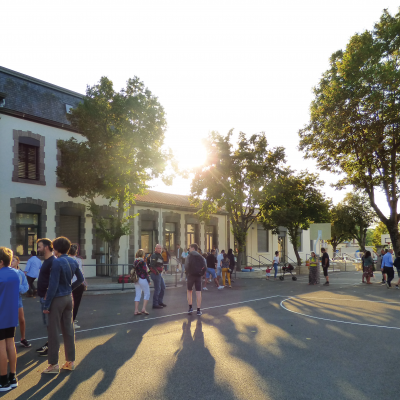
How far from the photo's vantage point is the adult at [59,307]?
210 inches

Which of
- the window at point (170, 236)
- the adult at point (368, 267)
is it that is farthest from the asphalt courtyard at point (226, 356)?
the window at point (170, 236)

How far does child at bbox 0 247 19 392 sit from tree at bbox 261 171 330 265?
21910 millimetres

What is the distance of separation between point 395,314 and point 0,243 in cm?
1600

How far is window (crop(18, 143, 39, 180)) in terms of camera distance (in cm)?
1908

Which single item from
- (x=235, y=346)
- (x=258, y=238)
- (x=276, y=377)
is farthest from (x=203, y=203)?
(x=276, y=377)

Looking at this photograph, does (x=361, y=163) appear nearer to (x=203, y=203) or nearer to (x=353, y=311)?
(x=203, y=203)

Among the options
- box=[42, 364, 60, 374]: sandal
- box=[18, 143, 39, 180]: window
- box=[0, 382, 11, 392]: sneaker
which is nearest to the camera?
box=[0, 382, 11, 392]: sneaker

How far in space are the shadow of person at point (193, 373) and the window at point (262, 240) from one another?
31.6 m

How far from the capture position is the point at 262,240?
3891 cm

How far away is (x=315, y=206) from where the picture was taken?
1266 inches

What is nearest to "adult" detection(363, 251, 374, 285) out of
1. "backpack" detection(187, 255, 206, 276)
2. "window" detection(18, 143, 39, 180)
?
"backpack" detection(187, 255, 206, 276)

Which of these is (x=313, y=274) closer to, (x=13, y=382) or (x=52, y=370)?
(x=52, y=370)

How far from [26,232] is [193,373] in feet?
52.8

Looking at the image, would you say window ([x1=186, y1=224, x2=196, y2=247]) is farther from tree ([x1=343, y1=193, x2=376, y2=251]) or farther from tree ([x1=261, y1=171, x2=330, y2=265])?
tree ([x1=343, y1=193, x2=376, y2=251])
